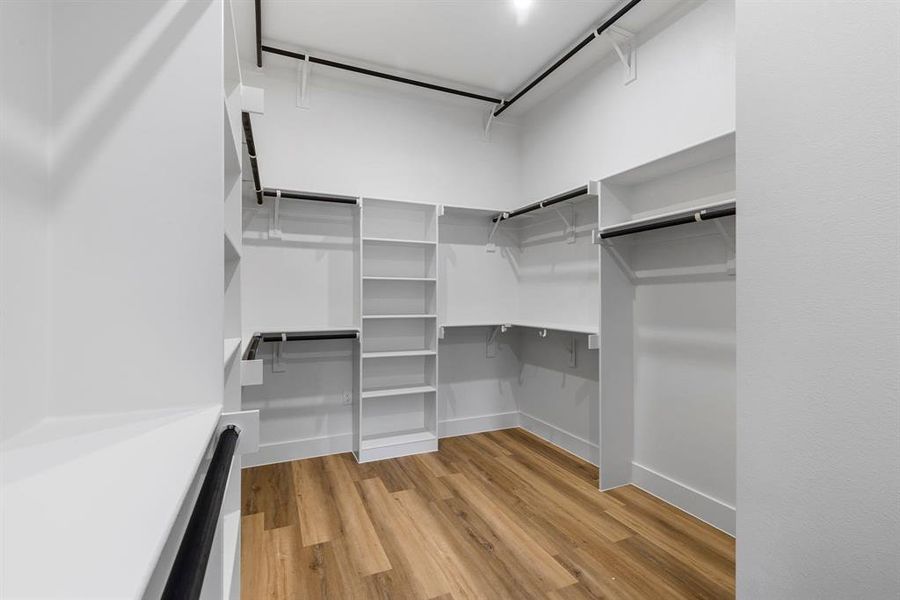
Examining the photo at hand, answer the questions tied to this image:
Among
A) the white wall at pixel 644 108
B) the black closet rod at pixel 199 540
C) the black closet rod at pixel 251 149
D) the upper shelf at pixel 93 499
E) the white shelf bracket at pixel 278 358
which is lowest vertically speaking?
the white shelf bracket at pixel 278 358

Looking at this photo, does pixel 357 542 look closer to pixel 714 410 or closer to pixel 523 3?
pixel 714 410

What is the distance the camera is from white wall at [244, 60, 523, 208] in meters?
3.02

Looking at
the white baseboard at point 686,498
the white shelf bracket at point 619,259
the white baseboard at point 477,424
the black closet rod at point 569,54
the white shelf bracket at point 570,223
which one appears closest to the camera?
the white baseboard at point 686,498

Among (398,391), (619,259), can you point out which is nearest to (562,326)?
(619,259)

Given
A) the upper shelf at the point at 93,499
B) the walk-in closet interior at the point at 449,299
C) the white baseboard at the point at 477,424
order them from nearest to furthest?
the upper shelf at the point at 93,499 → the walk-in closet interior at the point at 449,299 → the white baseboard at the point at 477,424

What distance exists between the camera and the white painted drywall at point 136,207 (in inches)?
33.7

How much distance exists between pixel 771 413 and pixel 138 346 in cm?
159

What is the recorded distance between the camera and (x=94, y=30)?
34.4 inches

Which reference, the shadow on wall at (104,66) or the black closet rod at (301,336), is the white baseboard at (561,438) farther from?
the shadow on wall at (104,66)

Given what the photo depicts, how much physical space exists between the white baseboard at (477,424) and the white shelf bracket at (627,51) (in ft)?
9.36

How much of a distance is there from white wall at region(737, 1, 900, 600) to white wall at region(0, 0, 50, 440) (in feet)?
5.52

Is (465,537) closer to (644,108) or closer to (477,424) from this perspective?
(477,424)

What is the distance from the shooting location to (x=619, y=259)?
2.64 metres

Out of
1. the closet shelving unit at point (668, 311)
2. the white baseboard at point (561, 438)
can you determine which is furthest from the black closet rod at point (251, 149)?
the white baseboard at point (561, 438)
